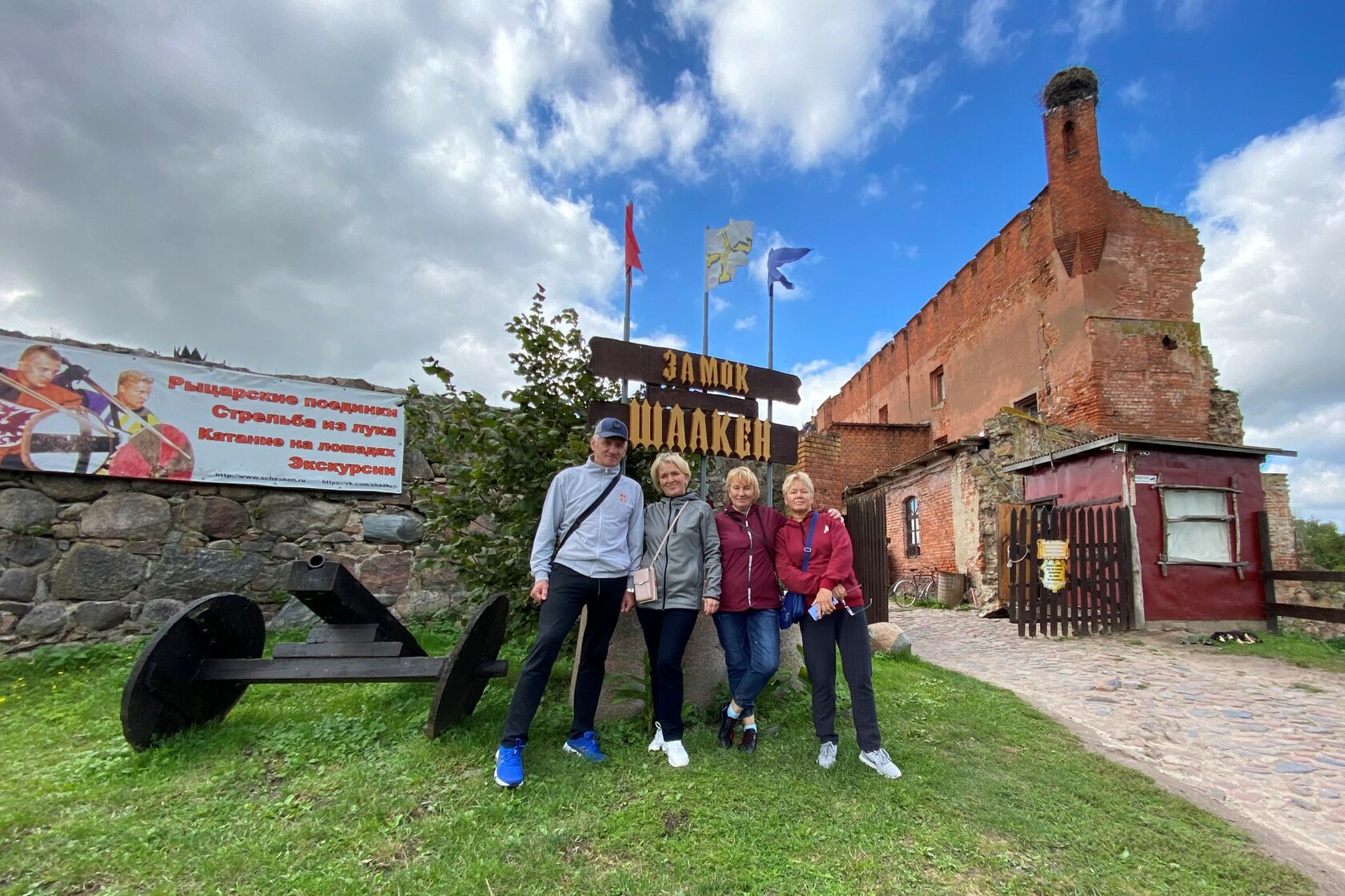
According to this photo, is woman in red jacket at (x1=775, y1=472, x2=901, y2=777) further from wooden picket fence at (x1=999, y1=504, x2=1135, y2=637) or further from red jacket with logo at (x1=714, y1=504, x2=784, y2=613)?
wooden picket fence at (x1=999, y1=504, x2=1135, y2=637)

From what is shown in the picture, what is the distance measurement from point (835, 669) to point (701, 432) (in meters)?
1.94

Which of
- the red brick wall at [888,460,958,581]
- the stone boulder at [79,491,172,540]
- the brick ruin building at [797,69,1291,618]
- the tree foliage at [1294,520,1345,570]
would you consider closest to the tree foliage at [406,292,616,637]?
the stone boulder at [79,491,172,540]

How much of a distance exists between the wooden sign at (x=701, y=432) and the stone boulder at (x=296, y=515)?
361 centimetres

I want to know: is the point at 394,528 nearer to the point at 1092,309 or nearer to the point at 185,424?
the point at 185,424

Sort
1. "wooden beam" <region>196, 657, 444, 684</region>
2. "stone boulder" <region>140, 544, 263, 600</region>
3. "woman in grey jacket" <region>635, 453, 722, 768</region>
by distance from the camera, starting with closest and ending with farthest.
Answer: "wooden beam" <region>196, 657, 444, 684</region>
"woman in grey jacket" <region>635, 453, 722, 768</region>
"stone boulder" <region>140, 544, 263, 600</region>

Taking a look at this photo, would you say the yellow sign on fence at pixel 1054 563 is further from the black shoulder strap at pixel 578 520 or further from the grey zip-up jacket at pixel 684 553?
the black shoulder strap at pixel 578 520

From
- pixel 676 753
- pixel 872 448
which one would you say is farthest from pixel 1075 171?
pixel 676 753

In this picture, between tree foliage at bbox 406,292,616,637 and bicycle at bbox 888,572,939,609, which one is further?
bicycle at bbox 888,572,939,609

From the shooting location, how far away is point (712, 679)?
13.6 ft

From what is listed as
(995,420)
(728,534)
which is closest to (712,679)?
(728,534)

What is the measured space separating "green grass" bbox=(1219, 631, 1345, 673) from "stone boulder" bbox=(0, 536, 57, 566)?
1266cm

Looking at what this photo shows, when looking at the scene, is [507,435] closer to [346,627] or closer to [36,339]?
[346,627]

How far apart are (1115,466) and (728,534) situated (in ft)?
28.6

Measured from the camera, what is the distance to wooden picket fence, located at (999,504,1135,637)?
8.98m
